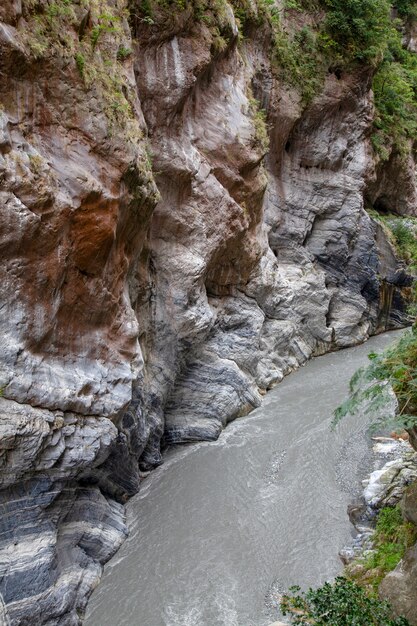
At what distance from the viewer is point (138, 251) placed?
31.0 ft

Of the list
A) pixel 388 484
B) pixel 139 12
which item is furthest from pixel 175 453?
pixel 139 12

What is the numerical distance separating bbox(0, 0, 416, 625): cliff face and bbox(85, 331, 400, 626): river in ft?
1.62

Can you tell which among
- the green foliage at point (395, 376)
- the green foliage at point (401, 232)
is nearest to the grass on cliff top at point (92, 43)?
the green foliage at point (395, 376)

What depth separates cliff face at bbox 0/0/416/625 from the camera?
6.57 metres

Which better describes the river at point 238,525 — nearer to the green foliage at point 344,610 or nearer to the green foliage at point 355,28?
the green foliage at point 344,610

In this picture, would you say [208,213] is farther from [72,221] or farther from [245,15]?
[245,15]

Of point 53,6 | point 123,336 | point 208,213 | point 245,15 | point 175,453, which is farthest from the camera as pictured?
point 245,15

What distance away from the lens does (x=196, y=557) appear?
7.90 meters

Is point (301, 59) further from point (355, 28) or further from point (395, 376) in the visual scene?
point (395, 376)

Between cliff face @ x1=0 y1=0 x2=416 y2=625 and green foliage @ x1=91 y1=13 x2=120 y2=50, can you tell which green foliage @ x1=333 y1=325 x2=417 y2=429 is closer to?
cliff face @ x1=0 y1=0 x2=416 y2=625

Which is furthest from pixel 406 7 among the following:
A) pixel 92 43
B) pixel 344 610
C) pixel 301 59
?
pixel 344 610

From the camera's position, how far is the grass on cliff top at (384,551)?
6.43 metres

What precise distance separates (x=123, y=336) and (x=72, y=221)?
2158mm

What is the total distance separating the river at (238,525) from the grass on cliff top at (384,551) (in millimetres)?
579
